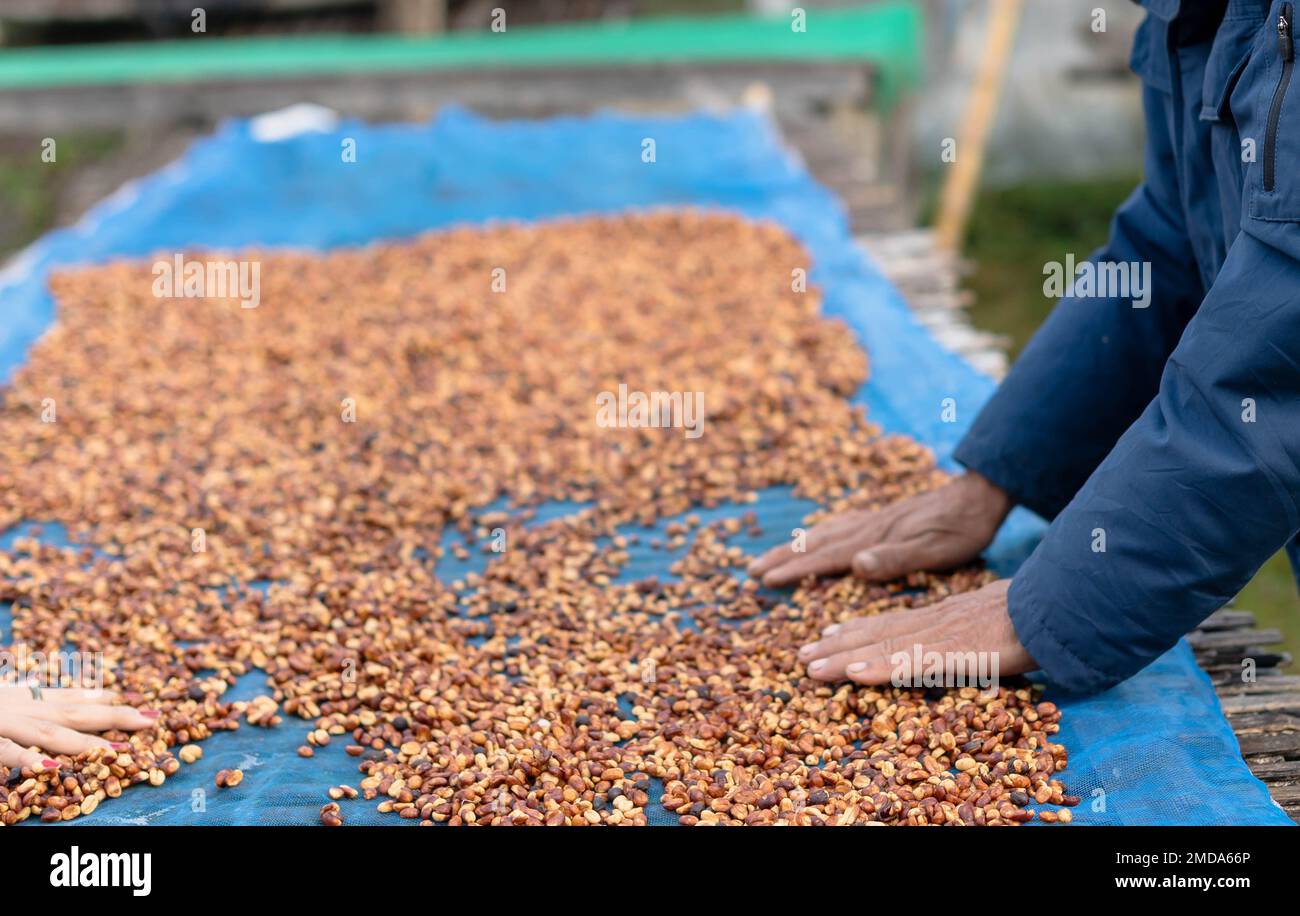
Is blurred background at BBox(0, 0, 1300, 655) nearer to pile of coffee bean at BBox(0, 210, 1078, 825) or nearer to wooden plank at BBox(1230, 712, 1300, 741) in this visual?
→ pile of coffee bean at BBox(0, 210, 1078, 825)

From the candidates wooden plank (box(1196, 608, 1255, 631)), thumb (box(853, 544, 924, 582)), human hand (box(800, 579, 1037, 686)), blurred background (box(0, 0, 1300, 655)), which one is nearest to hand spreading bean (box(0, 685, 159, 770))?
human hand (box(800, 579, 1037, 686))

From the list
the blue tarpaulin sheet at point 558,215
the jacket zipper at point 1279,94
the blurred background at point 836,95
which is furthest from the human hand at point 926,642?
the blurred background at point 836,95

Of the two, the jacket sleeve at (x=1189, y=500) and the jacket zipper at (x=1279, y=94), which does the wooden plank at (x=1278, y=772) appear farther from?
the jacket zipper at (x=1279, y=94)

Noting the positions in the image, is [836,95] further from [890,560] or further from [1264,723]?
[1264,723]

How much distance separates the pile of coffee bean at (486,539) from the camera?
1897 millimetres

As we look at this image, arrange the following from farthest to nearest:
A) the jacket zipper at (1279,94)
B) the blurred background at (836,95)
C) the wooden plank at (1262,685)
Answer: the blurred background at (836,95) < the wooden plank at (1262,685) < the jacket zipper at (1279,94)

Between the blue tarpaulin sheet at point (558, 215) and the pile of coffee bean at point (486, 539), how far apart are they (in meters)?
0.06

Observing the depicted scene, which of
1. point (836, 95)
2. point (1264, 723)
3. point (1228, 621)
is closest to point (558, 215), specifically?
point (836, 95)

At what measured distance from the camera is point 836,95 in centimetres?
584

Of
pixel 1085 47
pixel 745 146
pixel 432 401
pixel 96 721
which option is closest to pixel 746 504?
pixel 432 401

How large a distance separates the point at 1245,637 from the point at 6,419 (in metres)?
2.98
